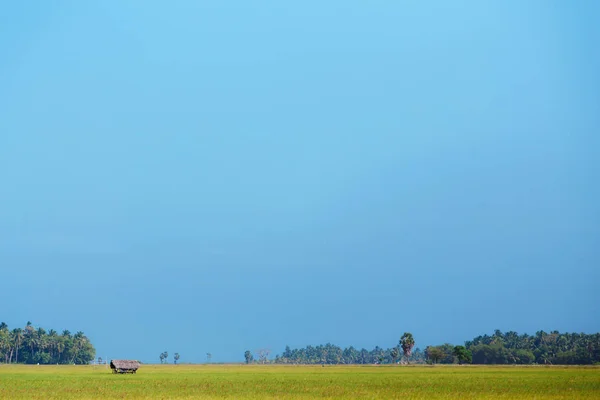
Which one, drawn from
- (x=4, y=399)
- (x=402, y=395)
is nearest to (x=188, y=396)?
(x=4, y=399)

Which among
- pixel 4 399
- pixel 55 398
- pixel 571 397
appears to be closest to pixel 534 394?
pixel 571 397

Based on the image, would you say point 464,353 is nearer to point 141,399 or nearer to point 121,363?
point 121,363

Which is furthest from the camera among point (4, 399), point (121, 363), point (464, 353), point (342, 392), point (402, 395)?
point (464, 353)

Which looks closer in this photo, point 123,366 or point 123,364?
point 123,366

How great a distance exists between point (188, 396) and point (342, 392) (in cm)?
1361

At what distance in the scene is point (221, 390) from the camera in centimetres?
6078

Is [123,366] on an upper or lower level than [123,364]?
lower

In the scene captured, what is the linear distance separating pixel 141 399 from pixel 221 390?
12693 mm

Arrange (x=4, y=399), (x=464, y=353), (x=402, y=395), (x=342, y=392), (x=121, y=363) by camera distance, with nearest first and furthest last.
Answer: (x=4, y=399) → (x=402, y=395) → (x=342, y=392) → (x=121, y=363) → (x=464, y=353)

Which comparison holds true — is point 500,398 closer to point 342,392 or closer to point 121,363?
point 342,392

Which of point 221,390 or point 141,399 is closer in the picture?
point 141,399

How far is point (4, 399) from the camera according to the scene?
49062 mm

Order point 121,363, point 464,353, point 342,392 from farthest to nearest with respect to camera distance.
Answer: point 464,353
point 121,363
point 342,392

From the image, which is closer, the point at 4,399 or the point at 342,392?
the point at 4,399
